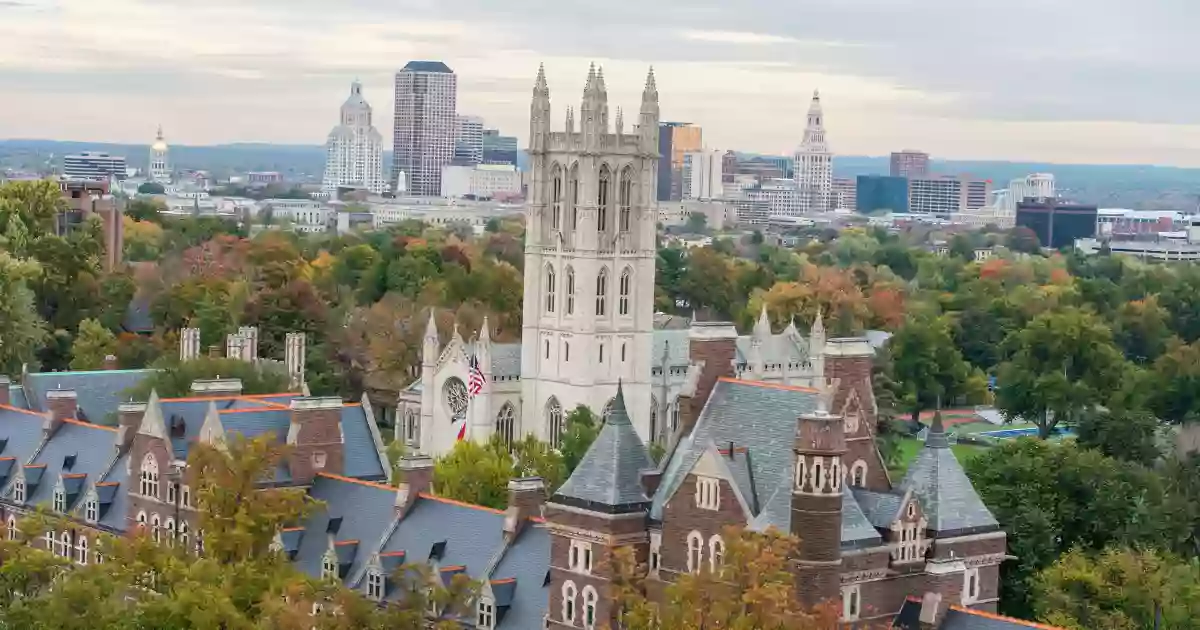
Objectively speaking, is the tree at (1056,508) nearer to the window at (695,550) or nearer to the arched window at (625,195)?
the window at (695,550)

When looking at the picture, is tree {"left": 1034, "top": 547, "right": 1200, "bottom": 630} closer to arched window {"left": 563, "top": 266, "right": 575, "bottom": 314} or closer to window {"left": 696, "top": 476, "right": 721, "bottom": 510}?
window {"left": 696, "top": 476, "right": 721, "bottom": 510}

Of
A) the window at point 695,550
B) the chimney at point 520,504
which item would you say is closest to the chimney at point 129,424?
the chimney at point 520,504

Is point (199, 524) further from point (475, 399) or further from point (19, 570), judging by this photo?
point (475, 399)

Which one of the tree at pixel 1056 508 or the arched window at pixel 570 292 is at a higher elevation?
the arched window at pixel 570 292

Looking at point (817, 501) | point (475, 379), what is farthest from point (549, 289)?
point (817, 501)

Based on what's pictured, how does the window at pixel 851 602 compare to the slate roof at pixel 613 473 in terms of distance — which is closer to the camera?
the window at pixel 851 602

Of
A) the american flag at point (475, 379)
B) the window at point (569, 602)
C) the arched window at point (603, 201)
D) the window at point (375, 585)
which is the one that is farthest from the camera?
the arched window at point (603, 201)

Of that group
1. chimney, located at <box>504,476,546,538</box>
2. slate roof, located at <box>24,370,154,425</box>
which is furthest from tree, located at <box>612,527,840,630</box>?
slate roof, located at <box>24,370,154,425</box>
